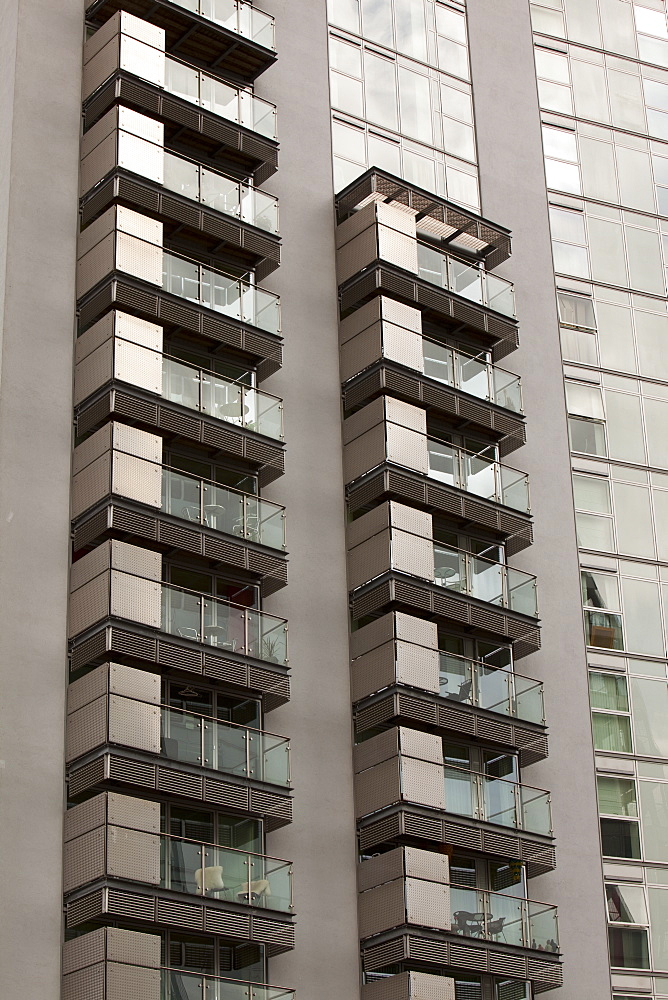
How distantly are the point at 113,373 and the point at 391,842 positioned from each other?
11014mm

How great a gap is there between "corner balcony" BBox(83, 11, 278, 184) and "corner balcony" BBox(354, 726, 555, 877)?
14.2 m

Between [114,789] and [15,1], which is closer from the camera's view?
[114,789]

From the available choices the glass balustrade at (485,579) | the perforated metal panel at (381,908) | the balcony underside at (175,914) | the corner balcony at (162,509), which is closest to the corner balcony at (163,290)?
the corner balcony at (162,509)

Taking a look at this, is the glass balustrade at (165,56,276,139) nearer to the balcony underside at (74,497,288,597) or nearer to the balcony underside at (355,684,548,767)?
the balcony underside at (74,497,288,597)

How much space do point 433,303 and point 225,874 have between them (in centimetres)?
1551

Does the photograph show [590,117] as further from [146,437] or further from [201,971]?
[201,971]

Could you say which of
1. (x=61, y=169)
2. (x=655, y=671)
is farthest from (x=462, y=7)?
(x=655, y=671)

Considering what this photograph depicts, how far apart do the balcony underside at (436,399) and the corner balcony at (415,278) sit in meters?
2.22

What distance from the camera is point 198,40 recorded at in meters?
38.4

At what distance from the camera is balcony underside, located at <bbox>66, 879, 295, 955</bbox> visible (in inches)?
1085

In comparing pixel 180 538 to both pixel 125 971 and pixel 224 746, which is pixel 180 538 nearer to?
pixel 224 746

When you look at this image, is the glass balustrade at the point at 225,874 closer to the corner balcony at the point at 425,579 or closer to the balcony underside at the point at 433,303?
the corner balcony at the point at 425,579

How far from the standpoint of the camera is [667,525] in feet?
139

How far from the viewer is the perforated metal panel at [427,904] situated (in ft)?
102
